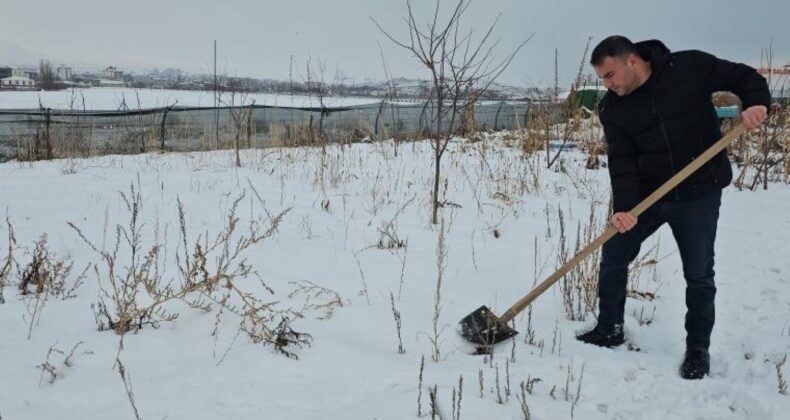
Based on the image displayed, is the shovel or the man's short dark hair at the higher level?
the man's short dark hair

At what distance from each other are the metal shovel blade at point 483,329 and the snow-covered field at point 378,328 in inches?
2.9

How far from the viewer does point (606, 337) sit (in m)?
3.02

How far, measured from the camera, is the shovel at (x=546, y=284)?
97.2 inches

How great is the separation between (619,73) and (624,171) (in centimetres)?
49

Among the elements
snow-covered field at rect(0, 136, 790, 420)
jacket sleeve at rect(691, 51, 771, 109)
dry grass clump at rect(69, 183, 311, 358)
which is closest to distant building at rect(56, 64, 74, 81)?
snow-covered field at rect(0, 136, 790, 420)

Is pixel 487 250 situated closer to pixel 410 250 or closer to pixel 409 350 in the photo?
pixel 410 250

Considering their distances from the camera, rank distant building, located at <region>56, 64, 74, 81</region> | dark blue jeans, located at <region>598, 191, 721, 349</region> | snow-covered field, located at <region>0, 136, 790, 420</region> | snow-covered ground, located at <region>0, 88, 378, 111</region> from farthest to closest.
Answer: distant building, located at <region>56, 64, 74, 81</region>, snow-covered ground, located at <region>0, 88, 378, 111</region>, dark blue jeans, located at <region>598, 191, 721, 349</region>, snow-covered field, located at <region>0, 136, 790, 420</region>

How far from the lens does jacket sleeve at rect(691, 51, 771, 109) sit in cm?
239

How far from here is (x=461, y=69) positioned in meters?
5.18

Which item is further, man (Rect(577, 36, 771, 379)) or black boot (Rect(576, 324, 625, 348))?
black boot (Rect(576, 324, 625, 348))

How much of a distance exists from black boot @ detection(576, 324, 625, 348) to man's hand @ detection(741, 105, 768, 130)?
4.07ft

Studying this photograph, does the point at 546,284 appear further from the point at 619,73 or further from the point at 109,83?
the point at 109,83

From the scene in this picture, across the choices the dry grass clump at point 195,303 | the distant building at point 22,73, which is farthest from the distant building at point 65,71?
the dry grass clump at point 195,303

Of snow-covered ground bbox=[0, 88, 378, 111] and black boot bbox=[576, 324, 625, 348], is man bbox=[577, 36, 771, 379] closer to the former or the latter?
black boot bbox=[576, 324, 625, 348]
